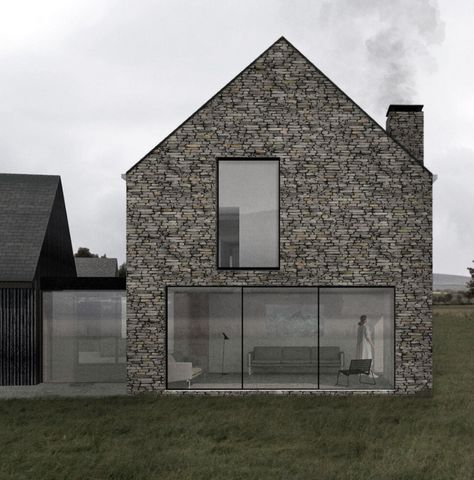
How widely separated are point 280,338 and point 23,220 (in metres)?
7.58

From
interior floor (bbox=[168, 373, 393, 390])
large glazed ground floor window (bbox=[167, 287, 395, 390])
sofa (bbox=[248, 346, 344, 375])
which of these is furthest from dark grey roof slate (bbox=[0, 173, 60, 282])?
sofa (bbox=[248, 346, 344, 375])

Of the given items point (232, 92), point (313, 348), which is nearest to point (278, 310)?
point (313, 348)

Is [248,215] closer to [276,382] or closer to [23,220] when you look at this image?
[276,382]

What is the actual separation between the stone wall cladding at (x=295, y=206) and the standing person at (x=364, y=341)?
69 centimetres

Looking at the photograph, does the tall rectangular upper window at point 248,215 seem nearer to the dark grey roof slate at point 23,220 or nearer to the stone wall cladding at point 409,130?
the stone wall cladding at point 409,130

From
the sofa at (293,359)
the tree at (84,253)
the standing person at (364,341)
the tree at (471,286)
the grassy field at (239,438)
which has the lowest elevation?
the tree at (471,286)

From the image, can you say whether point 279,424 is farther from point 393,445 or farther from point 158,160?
point 158,160

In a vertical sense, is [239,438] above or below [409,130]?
below

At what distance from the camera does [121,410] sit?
12.4 meters

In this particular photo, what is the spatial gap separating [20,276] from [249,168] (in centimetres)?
612

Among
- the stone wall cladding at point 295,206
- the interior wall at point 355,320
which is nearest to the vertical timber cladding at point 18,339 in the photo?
the stone wall cladding at point 295,206

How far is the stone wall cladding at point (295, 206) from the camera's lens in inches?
557

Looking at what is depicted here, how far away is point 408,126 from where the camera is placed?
14852 mm

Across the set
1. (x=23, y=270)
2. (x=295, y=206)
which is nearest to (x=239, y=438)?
(x=295, y=206)
